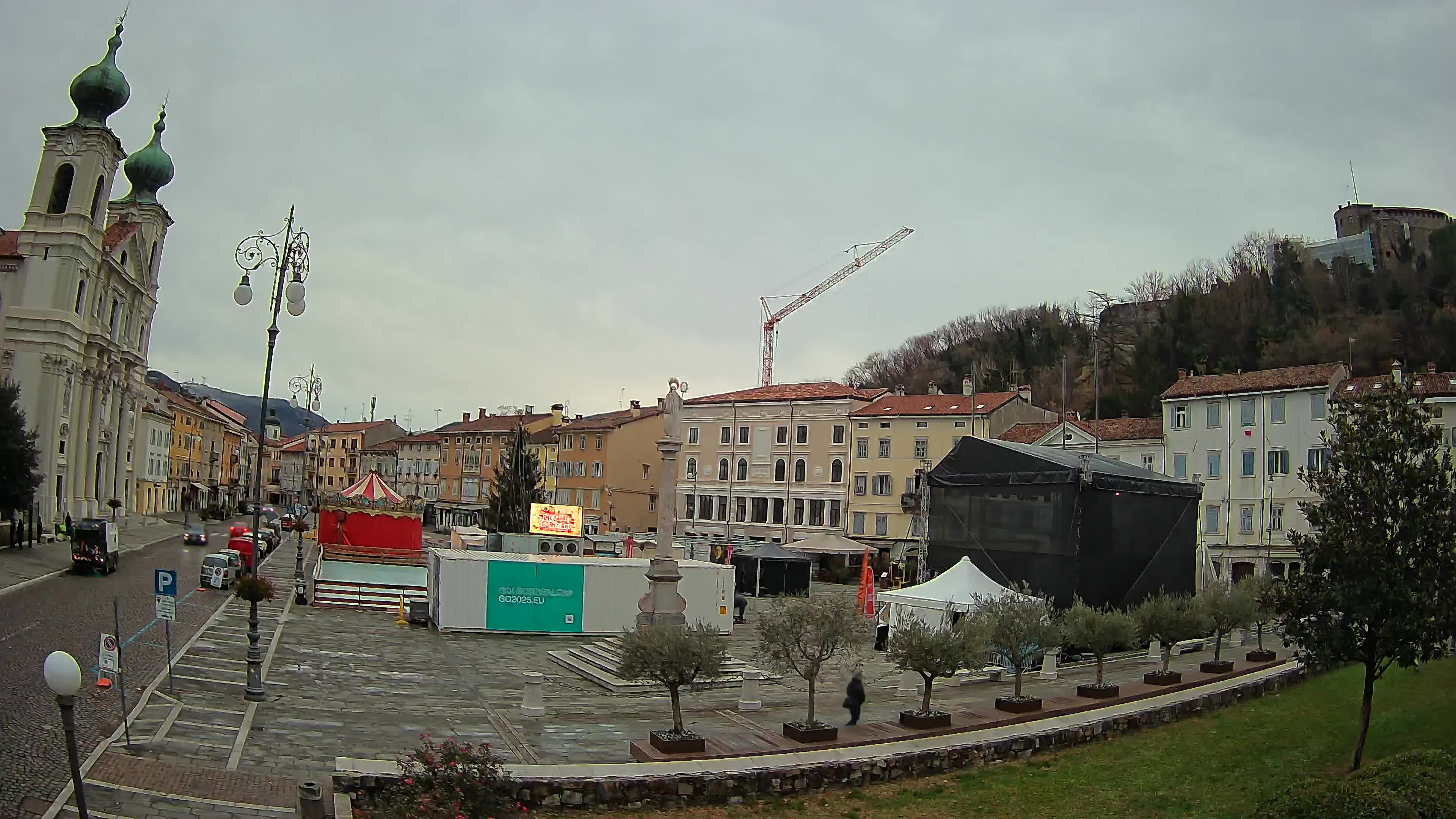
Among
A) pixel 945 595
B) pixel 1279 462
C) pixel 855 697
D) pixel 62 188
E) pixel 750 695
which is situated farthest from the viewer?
pixel 62 188

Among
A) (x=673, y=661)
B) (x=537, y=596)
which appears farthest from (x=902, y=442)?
(x=673, y=661)

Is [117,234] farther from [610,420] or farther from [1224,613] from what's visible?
[1224,613]

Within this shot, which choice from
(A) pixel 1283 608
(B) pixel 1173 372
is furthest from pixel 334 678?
(B) pixel 1173 372

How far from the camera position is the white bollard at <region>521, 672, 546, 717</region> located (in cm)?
1884

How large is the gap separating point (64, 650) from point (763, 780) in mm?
16033

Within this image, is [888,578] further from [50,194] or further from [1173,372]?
[50,194]

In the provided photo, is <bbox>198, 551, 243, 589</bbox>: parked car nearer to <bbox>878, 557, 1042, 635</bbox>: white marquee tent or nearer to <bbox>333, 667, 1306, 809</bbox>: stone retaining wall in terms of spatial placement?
<bbox>878, 557, 1042, 635</bbox>: white marquee tent

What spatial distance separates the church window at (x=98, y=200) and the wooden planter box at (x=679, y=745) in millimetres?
58858

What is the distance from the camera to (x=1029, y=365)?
3871 inches

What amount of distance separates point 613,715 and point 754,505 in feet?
157

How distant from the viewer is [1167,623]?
24.0 metres

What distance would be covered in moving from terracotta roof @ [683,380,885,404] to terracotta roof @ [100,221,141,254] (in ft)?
130

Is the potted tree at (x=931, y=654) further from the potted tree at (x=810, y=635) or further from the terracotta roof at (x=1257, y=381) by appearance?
the terracotta roof at (x=1257, y=381)

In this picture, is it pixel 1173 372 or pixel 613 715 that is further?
→ pixel 1173 372
